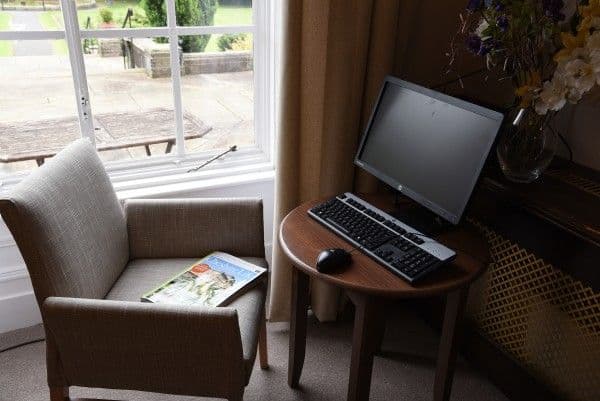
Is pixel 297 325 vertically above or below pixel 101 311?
below

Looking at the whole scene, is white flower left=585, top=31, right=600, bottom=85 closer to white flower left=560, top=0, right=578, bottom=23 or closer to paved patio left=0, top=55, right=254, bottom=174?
white flower left=560, top=0, right=578, bottom=23

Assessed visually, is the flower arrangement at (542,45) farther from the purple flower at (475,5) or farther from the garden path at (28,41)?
the garden path at (28,41)

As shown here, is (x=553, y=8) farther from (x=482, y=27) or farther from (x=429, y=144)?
(x=429, y=144)

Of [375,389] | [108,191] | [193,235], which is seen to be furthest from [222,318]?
[375,389]

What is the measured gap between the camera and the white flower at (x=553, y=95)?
1208mm

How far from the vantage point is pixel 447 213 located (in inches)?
→ 50.8

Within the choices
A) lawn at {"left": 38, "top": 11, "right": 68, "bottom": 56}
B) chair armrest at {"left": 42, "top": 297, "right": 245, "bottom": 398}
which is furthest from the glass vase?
lawn at {"left": 38, "top": 11, "right": 68, "bottom": 56}

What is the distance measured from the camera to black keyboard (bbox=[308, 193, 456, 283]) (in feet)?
3.99


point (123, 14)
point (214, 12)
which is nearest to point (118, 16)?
point (123, 14)

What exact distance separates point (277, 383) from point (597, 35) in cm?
139

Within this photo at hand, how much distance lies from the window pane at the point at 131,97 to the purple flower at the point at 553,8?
132 centimetres

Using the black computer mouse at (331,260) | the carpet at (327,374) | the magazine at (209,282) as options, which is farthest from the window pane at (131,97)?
the black computer mouse at (331,260)

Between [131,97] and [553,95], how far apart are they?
4.95 ft

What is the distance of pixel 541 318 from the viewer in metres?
1.52
